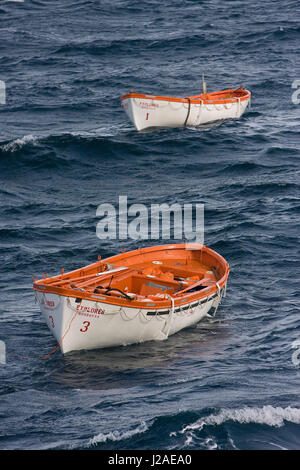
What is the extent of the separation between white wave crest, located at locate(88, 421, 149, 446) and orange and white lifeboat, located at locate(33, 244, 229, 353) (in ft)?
18.1

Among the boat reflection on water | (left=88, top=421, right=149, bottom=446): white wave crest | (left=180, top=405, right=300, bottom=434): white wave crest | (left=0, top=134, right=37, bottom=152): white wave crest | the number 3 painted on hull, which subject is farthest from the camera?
(left=0, top=134, right=37, bottom=152): white wave crest

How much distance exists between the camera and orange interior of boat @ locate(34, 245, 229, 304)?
27125mm

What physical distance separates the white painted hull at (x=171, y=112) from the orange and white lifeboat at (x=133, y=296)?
62.9ft

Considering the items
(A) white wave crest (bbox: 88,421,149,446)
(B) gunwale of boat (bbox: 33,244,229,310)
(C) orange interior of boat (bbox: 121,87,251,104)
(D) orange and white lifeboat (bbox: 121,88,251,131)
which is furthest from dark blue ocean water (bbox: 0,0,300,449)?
(C) orange interior of boat (bbox: 121,87,251,104)

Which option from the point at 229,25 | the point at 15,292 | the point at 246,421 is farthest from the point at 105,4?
the point at 246,421

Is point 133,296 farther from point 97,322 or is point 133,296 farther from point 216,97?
point 216,97

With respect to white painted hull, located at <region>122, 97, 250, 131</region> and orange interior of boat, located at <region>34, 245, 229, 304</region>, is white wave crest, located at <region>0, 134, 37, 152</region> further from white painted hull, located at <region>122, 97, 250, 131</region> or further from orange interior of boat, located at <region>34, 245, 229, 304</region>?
orange interior of boat, located at <region>34, 245, 229, 304</region>

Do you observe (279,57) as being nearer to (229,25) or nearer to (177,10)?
(229,25)

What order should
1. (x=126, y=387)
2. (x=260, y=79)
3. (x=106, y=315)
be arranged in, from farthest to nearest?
(x=260, y=79) < (x=106, y=315) < (x=126, y=387)

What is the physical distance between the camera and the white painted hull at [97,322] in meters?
25.7

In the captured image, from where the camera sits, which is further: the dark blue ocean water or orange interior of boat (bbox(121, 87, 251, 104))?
orange interior of boat (bbox(121, 87, 251, 104))

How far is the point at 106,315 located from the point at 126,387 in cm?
287

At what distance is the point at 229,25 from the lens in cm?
7650

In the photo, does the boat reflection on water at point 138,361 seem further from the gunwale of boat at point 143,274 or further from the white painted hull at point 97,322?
the gunwale of boat at point 143,274
